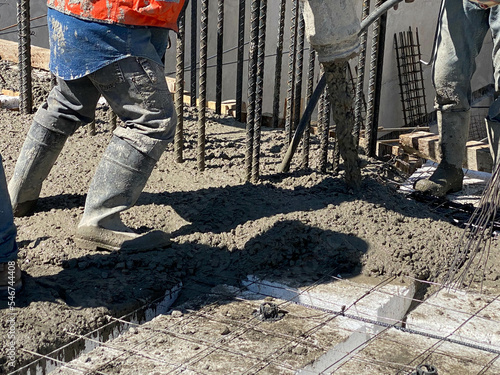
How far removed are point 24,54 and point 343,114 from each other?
2647mm

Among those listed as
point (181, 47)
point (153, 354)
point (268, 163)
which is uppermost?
point (181, 47)

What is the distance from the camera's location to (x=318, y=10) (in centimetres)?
341

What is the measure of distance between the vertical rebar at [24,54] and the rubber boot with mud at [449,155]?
10.2 ft

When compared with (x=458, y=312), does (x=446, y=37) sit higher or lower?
higher

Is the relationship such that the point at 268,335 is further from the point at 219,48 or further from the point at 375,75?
the point at 219,48

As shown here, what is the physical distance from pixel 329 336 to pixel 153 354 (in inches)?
28.3

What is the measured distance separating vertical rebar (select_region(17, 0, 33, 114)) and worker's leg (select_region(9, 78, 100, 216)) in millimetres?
1725

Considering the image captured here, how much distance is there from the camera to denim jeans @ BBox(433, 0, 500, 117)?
169 inches

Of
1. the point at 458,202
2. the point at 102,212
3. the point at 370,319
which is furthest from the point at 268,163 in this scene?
the point at 370,319

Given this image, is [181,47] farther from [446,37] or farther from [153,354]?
[153,354]

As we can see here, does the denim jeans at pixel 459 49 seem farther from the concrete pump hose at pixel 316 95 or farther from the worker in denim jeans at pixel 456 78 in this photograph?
the concrete pump hose at pixel 316 95

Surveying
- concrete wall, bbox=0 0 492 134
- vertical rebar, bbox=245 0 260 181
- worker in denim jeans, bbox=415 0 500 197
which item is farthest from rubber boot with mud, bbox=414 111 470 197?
concrete wall, bbox=0 0 492 134

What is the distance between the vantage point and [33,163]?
3.62 metres

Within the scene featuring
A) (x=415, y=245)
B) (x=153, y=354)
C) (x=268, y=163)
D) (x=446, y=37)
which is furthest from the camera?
(x=268, y=163)
